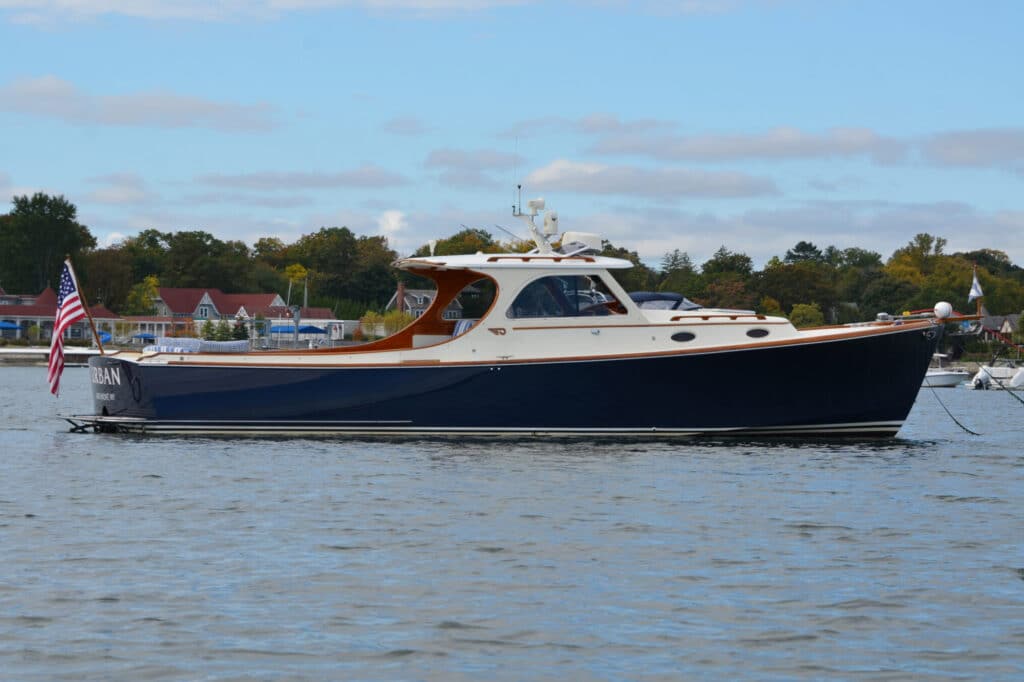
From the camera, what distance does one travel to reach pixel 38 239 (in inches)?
6127

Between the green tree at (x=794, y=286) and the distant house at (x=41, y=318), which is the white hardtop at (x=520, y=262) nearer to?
the green tree at (x=794, y=286)

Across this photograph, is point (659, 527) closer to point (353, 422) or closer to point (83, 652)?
point (83, 652)

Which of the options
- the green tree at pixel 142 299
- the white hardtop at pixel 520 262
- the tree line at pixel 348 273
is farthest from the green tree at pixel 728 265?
the white hardtop at pixel 520 262

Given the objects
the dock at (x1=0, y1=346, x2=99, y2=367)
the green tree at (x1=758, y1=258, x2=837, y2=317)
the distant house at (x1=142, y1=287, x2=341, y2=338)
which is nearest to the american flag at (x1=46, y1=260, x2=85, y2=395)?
the dock at (x1=0, y1=346, x2=99, y2=367)

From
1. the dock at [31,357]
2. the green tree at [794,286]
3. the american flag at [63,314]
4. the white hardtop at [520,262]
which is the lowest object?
the dock at [31,357]

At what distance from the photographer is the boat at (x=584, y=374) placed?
25484 mm

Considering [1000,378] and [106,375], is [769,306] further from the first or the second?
[106,375]

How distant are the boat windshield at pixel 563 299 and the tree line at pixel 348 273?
9760 centimetres

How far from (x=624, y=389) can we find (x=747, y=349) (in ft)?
7.26

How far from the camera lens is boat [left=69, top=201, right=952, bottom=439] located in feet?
83.6

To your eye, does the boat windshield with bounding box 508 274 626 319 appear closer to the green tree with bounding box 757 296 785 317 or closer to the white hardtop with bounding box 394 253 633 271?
the white hardtop with bounding box 394 253 633 271

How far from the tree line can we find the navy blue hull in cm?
9775

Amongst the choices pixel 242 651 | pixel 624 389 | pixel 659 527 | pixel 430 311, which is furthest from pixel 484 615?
pixel 430 311

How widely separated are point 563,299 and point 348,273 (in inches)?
5337
